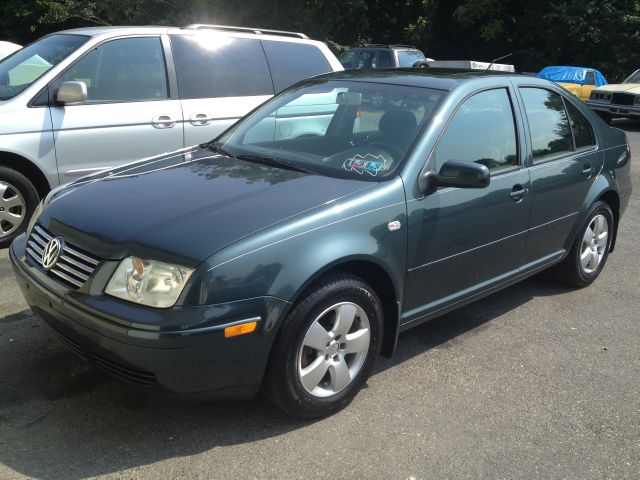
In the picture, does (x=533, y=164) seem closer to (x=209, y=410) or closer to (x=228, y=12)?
(x=209, y=410)

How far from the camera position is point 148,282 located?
8.74 ft

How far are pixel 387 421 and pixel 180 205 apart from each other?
144cm

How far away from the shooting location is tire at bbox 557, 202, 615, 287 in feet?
15.8

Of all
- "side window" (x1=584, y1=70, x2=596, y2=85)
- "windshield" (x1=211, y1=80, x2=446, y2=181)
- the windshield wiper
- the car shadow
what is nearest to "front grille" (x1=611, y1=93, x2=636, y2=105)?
"side window" (x1=584, y1=70, x2=596, y2=85)

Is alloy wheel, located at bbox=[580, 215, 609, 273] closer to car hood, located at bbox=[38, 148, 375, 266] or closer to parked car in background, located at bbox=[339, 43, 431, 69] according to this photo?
car hood, located at bbox=[38, 148, 375, 266]

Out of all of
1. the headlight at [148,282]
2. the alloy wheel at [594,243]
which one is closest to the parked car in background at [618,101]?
the alloy wheel at [594,243]

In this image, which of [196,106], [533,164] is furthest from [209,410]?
[196,106]

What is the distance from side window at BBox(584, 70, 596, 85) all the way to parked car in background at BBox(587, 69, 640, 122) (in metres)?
1.90

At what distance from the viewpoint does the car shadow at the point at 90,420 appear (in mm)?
2742

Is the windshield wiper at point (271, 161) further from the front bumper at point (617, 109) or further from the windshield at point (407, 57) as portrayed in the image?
the front bumper at point (617, 109)

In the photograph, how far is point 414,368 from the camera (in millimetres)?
3680

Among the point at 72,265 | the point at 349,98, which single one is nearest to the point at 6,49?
the point at 349,98

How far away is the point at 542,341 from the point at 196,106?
3541 millimetres

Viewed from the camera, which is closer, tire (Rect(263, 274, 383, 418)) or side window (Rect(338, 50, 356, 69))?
tire (Rect(263, 274, 383, 418))
